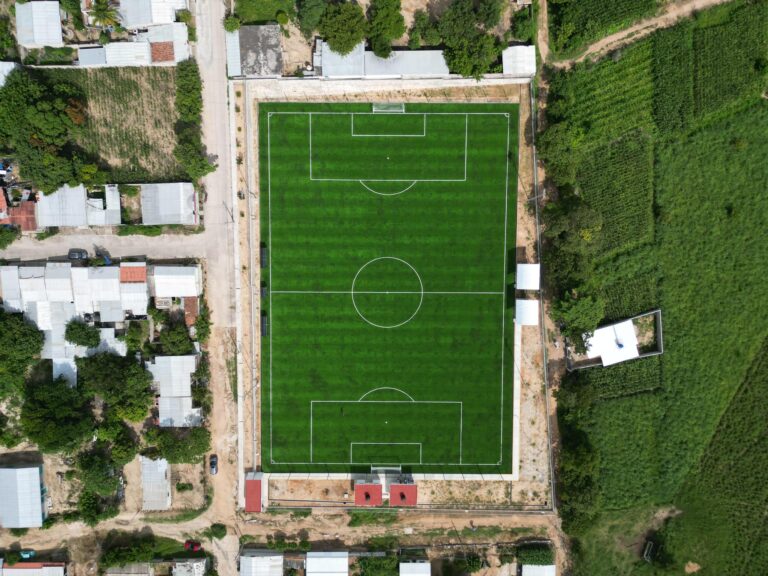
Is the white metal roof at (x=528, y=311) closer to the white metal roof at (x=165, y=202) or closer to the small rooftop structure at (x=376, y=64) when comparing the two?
the small rooftop structure at (x=376, y=64)

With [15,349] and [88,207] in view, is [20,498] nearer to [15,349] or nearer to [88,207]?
[15,349]

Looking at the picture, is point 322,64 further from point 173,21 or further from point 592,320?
point 592,320

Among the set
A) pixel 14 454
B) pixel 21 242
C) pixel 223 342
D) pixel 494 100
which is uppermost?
pixel 494 100

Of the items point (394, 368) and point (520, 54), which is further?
point (394, 368)

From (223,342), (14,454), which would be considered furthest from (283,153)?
(14,454)

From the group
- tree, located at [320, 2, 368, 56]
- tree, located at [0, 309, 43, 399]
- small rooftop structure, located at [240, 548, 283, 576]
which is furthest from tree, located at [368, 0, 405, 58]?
small rooftop structure, located at [240, 548, 283, 576]

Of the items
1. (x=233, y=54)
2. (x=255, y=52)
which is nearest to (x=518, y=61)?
(x=255, y=52)

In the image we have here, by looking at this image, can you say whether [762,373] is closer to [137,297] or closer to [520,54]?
[520,54]

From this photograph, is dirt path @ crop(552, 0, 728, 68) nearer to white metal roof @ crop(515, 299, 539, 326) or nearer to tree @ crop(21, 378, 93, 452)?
white metal roof @ crop(515, 299, 539, 326)

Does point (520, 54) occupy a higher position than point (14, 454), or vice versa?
point (520, 54)
